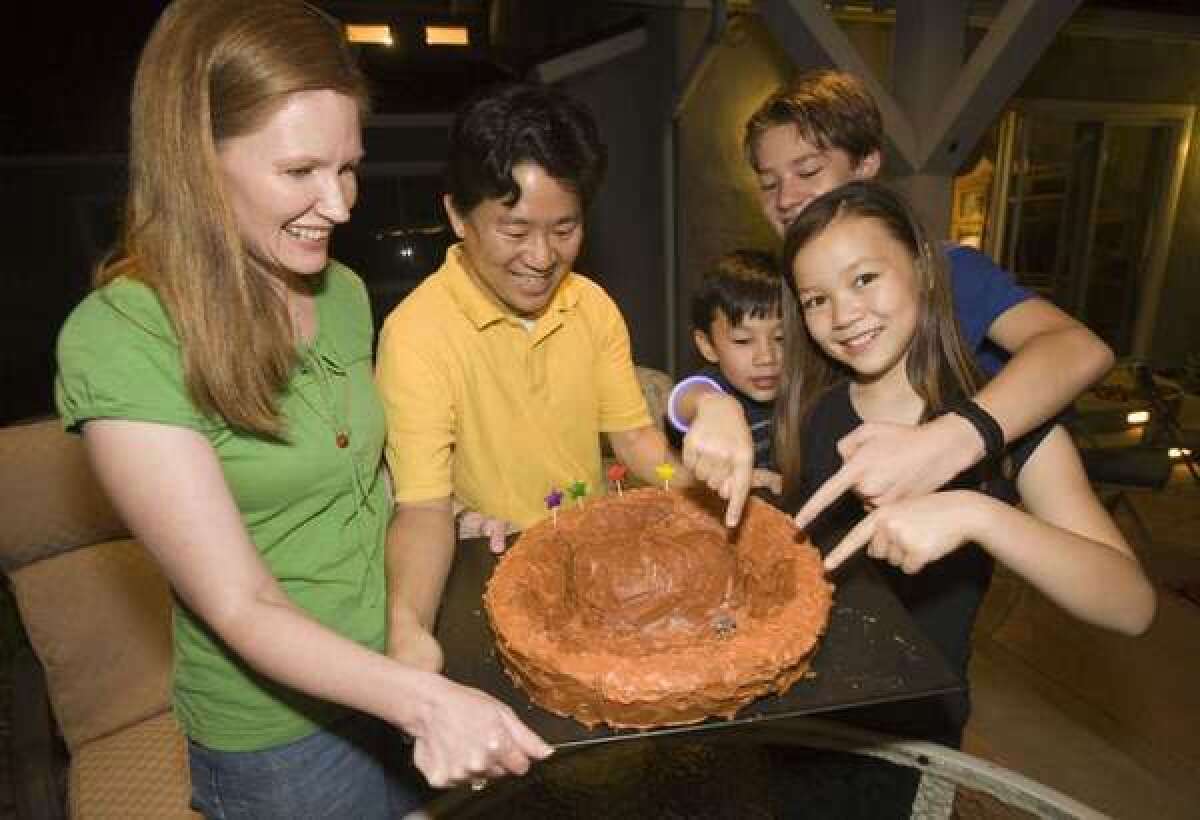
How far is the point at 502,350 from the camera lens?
1.65 meters

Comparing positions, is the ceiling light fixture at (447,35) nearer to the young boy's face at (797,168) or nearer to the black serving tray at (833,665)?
the young boy's face at (797,168)

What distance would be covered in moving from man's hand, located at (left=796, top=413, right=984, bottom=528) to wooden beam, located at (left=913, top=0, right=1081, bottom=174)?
2557 mm

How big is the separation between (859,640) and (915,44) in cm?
320

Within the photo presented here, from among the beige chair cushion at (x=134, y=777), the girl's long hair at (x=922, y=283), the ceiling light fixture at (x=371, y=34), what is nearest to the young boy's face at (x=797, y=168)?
the girl's long hair at (x=922, y=283)

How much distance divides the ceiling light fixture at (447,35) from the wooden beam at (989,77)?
18.1 ft

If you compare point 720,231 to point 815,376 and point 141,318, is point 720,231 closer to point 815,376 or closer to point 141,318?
point 815,376

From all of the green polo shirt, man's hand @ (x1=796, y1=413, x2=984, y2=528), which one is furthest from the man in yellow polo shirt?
man's hand @ (x1=796, y1=413, x2=984, y2=528)

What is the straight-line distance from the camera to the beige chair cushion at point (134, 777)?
1.88 m

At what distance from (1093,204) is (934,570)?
729 centimetres

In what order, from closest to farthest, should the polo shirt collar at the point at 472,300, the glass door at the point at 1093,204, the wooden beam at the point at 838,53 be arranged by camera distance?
the polo shirt collar at the point at 472,300 → the wooden beam at the point at 838,53 → the glass door at the point at 1093,204

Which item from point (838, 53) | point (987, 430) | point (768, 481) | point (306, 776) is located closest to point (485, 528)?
point (306, 776)

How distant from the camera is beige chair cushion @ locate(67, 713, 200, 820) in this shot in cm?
188

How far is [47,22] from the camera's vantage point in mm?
6680

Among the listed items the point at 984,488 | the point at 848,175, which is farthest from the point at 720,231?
the point at 984,488
